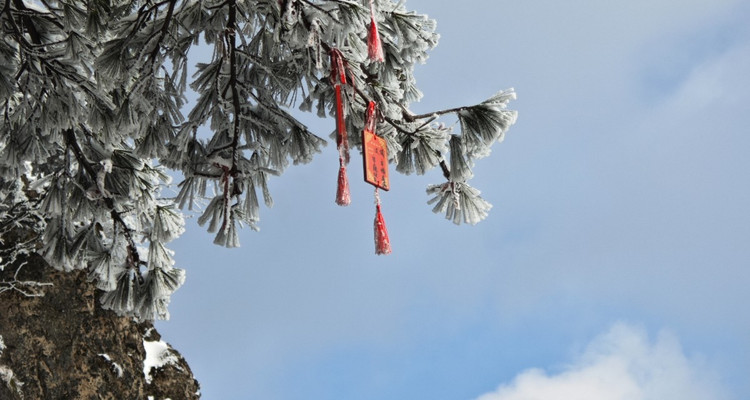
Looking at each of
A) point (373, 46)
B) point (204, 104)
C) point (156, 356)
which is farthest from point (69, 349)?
point (373, 46)

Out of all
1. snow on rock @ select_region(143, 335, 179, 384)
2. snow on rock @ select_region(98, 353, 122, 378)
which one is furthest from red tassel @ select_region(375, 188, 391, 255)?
snow on rock @ select_region(143, 335, 179, 384)

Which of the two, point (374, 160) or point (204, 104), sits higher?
point (204, 104)

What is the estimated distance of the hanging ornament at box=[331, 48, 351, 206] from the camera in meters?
4.21

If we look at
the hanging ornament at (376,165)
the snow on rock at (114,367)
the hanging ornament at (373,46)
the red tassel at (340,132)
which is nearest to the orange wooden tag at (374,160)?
the hanging ornament at (376,165)

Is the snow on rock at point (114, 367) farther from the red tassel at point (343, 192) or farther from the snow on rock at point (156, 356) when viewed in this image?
the red tassel at point (343, 192)

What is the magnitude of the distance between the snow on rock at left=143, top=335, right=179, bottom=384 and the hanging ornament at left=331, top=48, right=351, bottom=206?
3754 millimetres

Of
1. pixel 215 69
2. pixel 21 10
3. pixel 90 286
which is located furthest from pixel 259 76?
pixel 90 286

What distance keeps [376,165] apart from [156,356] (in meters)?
4.14

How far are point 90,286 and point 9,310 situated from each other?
72cm

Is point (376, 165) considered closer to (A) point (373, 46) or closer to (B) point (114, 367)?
(A) point (373, 46)

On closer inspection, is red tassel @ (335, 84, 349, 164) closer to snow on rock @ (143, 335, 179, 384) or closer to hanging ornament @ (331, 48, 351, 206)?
hanging ornament @ (331, 48, 351, 206)

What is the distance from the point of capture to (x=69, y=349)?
21.5 feet

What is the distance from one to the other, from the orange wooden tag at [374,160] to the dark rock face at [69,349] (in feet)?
12.6

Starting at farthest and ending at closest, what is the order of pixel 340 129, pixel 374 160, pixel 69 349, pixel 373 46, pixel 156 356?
1. pixel 156 356
2. pixel 69 349
3. pixel 340 129
4. pixel 374 160
5. pixel 373 46
